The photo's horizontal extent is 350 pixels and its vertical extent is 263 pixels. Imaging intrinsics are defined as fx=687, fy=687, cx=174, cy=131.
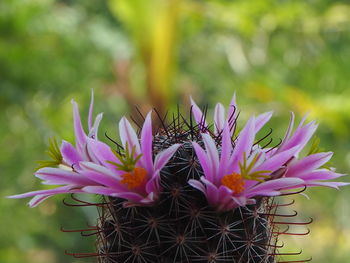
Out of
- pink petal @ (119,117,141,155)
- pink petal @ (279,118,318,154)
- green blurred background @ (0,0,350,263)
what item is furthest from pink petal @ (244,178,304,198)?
green blurred background @ (0,0,350,263)

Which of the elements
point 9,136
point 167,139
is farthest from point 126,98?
point 167,139

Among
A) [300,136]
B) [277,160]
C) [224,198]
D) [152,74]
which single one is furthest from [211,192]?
[152,74]

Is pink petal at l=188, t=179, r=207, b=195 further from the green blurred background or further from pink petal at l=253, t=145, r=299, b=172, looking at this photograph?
the green blurred background

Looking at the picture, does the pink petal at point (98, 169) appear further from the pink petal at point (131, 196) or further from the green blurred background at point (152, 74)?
the green blurred background at point (152, 74)

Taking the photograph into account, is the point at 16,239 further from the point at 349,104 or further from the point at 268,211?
the point at 268,211

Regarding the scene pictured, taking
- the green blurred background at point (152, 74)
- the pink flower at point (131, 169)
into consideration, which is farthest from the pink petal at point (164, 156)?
the green blurred background at point (152, 74)

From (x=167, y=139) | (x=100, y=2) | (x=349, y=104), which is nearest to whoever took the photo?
(x=167, y=139)
